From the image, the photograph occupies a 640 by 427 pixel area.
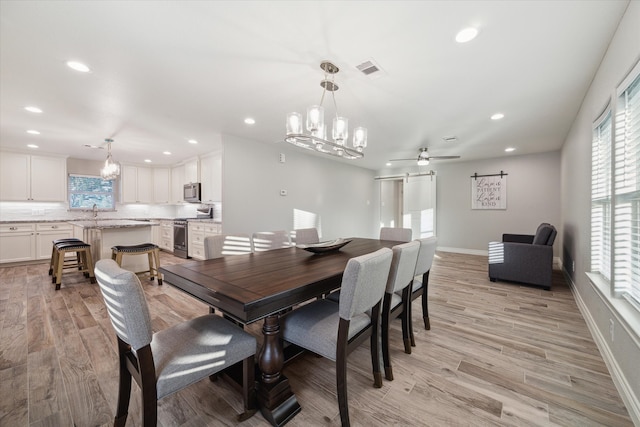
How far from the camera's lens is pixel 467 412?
4.79ft

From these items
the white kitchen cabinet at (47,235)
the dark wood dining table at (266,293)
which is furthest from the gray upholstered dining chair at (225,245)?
the white kitchen cabinet at (47,235)

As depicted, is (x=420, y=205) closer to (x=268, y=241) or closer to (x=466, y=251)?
(x=466, y=251)

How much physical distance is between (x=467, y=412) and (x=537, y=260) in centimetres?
321

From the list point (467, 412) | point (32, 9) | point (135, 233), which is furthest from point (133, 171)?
point (467, 412)

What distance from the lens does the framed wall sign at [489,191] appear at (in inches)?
232

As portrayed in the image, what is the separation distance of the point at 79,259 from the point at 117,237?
1149 millimetres

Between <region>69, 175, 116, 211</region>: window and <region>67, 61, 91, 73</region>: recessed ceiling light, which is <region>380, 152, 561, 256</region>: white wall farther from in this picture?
<region>69, 175, 116, 211</region>: window

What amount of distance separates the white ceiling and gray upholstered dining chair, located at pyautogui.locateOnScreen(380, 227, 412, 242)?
1.48 m

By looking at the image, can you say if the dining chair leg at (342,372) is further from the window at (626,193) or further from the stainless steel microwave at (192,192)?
the stainless steel microwave at (192,192)

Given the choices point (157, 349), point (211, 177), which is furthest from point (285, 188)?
point (157, 349)

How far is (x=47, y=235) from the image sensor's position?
17.1 feet

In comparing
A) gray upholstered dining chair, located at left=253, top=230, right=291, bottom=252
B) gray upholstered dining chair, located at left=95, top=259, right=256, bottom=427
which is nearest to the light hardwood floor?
gray upholstered dining chair, located at left=95, top=259, right=256, bottom=427

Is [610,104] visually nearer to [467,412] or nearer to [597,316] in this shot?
[597,316]

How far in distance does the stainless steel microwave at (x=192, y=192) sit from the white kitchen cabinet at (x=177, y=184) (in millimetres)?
546
